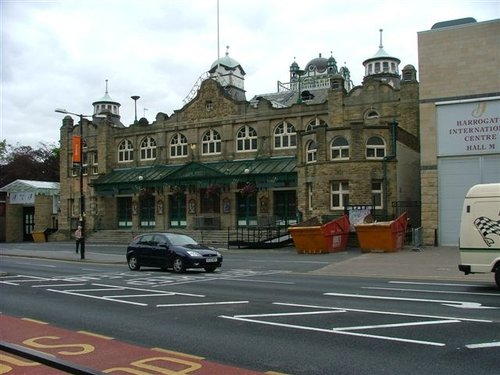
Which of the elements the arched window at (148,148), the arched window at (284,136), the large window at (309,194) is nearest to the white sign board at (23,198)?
the arched window at (148,148)

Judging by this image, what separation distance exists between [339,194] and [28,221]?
1553 inches

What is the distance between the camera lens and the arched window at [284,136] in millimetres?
42562

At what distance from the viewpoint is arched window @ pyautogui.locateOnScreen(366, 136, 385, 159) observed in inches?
1251

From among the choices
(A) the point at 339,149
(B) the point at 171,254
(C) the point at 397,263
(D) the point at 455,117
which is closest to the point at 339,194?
(A) the point at 339,149

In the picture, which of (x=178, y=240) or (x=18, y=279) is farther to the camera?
(x=178, y=240)

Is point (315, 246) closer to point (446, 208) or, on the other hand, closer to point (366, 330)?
point (446, 208)

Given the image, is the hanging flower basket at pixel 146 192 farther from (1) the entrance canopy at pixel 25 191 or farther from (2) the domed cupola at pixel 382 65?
(2) the domed cupola at pixel 382 65

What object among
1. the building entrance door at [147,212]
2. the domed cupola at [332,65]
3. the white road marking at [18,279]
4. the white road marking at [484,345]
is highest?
the domed cupola at [332,65]

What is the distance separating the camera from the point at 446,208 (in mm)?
27797

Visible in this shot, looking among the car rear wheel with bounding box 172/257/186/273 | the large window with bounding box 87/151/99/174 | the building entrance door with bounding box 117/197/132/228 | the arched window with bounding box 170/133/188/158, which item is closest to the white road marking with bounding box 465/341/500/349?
the car rear wheel with bounding box 172/257/186/273

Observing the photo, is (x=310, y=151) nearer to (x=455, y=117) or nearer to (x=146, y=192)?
(x=455, y=117)

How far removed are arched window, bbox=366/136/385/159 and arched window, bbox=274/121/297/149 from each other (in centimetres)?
1104

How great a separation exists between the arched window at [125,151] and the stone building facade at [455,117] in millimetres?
29894

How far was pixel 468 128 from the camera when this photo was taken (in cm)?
2722
